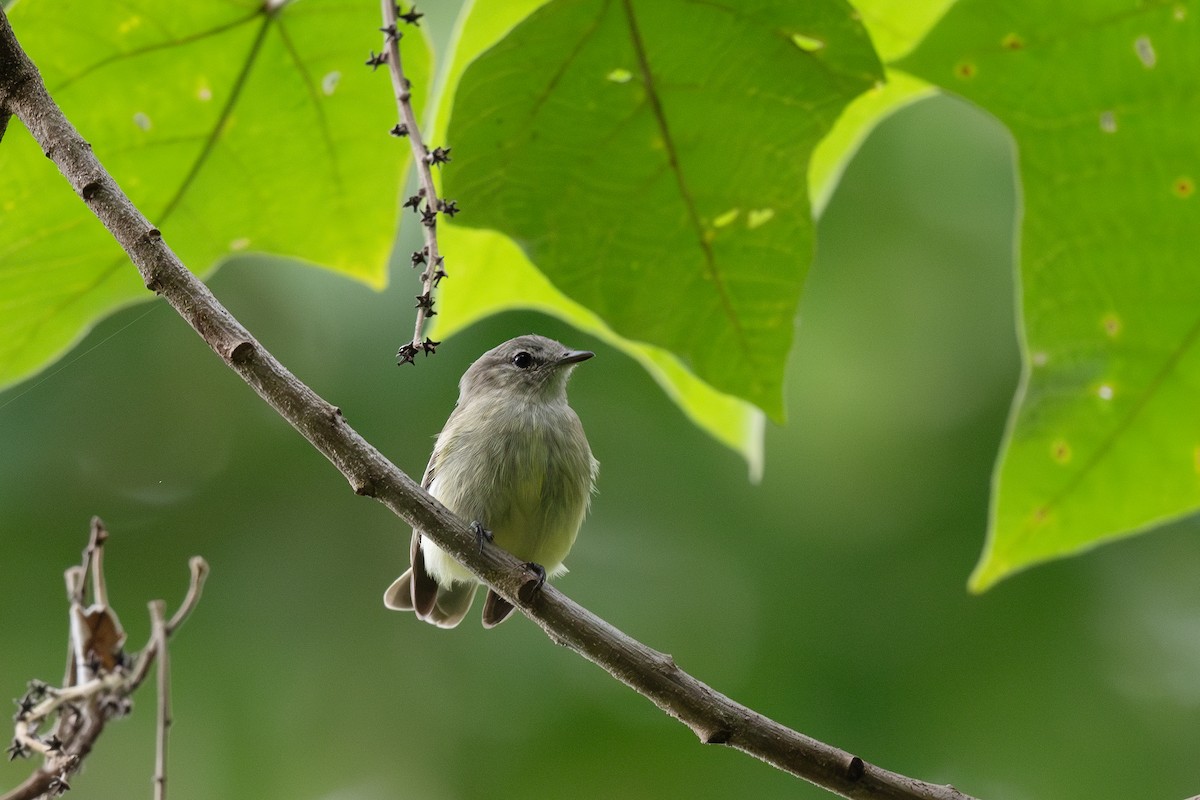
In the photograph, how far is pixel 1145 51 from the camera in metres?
1.71

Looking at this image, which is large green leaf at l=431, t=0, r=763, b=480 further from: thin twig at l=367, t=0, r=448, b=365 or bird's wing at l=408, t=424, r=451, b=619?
bird's wing at l=408, t=424, r=451, b=619

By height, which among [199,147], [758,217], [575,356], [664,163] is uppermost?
[575,356]

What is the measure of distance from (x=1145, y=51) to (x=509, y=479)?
191 centimetres

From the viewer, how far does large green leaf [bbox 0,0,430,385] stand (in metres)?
1.83

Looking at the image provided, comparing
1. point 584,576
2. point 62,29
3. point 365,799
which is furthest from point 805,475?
point 62,29

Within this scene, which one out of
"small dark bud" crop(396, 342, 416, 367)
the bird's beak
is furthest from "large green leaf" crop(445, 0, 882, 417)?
the bird's beak

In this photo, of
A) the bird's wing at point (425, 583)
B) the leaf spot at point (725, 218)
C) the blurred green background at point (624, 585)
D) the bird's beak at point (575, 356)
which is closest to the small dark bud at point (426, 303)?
the leaf spot at point (725, 218)

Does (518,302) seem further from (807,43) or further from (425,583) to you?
(425,583)

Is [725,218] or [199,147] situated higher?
[199,147]

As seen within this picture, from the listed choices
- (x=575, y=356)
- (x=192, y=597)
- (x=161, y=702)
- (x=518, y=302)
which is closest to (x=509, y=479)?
(x=575, y=356)

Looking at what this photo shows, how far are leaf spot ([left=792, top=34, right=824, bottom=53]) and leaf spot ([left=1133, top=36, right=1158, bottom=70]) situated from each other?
17.5 inches

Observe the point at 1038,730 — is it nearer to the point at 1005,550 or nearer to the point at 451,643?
the point at 451,643

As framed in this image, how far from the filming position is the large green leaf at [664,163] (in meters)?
1.71

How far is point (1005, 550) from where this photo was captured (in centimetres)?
175
